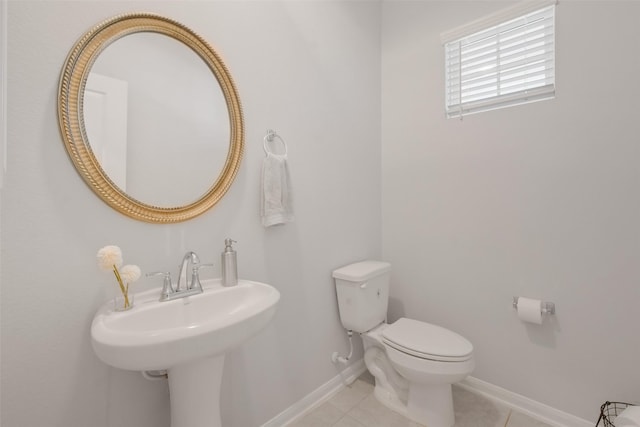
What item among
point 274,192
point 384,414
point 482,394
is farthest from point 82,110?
point 482,394

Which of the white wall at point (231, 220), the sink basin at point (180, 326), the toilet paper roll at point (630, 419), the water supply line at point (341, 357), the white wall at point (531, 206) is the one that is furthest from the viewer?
the water supply line at point (341, 357)

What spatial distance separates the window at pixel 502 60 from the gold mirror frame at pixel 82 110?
1388 millimetres

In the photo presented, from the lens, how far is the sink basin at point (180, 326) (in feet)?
2.43

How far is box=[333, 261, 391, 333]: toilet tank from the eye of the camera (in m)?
1.71

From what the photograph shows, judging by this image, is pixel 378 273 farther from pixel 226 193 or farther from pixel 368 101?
pixel 368 101

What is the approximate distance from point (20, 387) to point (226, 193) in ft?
2.83

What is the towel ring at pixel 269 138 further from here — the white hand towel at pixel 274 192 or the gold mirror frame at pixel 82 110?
the gold mirror frame at pixel 82 110

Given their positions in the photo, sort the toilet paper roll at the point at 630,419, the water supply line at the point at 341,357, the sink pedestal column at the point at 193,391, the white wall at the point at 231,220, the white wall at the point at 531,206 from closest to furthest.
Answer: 1. the white wall at the point at 231,220
2. the sink pedestal column at the point at 193,391
3. the toilet paper roll at the point at 630,419
4. the white wall at the point at 531,206
5. the water supply line at the point at 341,357

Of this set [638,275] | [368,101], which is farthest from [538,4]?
[638,275]

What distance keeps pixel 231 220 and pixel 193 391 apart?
0.65m

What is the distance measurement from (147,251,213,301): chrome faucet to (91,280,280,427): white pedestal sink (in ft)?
0.10

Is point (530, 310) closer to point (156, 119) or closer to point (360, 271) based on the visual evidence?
point (360, 271)

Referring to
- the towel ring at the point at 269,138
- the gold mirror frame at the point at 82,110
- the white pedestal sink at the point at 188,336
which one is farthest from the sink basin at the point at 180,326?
the towel ring at the point at 269,138

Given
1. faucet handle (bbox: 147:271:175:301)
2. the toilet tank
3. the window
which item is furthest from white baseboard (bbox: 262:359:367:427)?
the window
